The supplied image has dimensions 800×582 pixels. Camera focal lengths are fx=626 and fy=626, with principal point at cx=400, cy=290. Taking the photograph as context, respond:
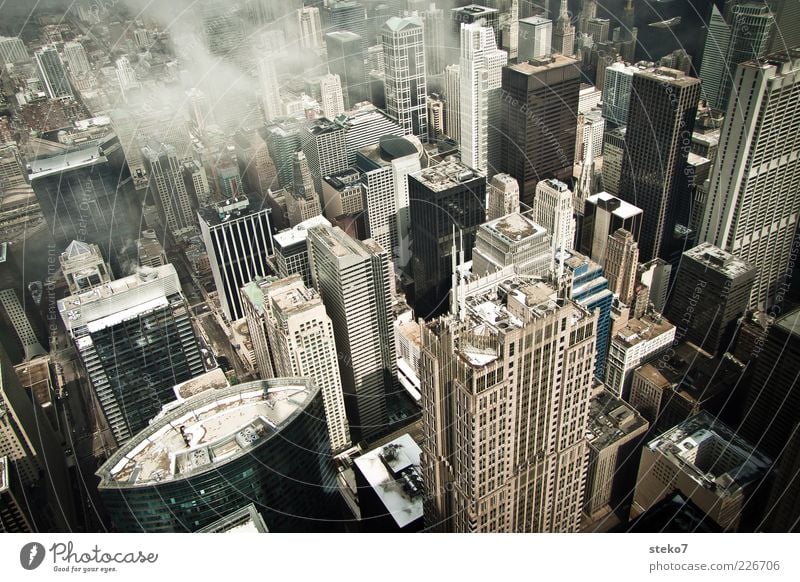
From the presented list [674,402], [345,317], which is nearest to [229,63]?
[345,317]

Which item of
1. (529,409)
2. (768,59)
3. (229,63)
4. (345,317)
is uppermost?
(229,63)

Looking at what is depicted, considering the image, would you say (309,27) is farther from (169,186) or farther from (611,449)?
(611,449)

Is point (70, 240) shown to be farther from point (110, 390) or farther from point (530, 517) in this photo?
point (530, 517)

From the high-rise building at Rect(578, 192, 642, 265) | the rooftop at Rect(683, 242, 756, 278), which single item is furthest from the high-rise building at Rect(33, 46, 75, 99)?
the high-rise building at Rect(578, 192, 642, 265)

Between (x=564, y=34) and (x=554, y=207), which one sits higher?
(x=564, y=34)

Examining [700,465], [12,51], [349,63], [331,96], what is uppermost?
[12,51]

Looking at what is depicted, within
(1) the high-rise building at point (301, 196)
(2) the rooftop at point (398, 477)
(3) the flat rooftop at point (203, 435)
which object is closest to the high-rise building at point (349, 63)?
(1) the high-rise building at point (301, 196)

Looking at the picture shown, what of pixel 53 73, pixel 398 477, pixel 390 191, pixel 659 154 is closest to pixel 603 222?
pixel 659 154
